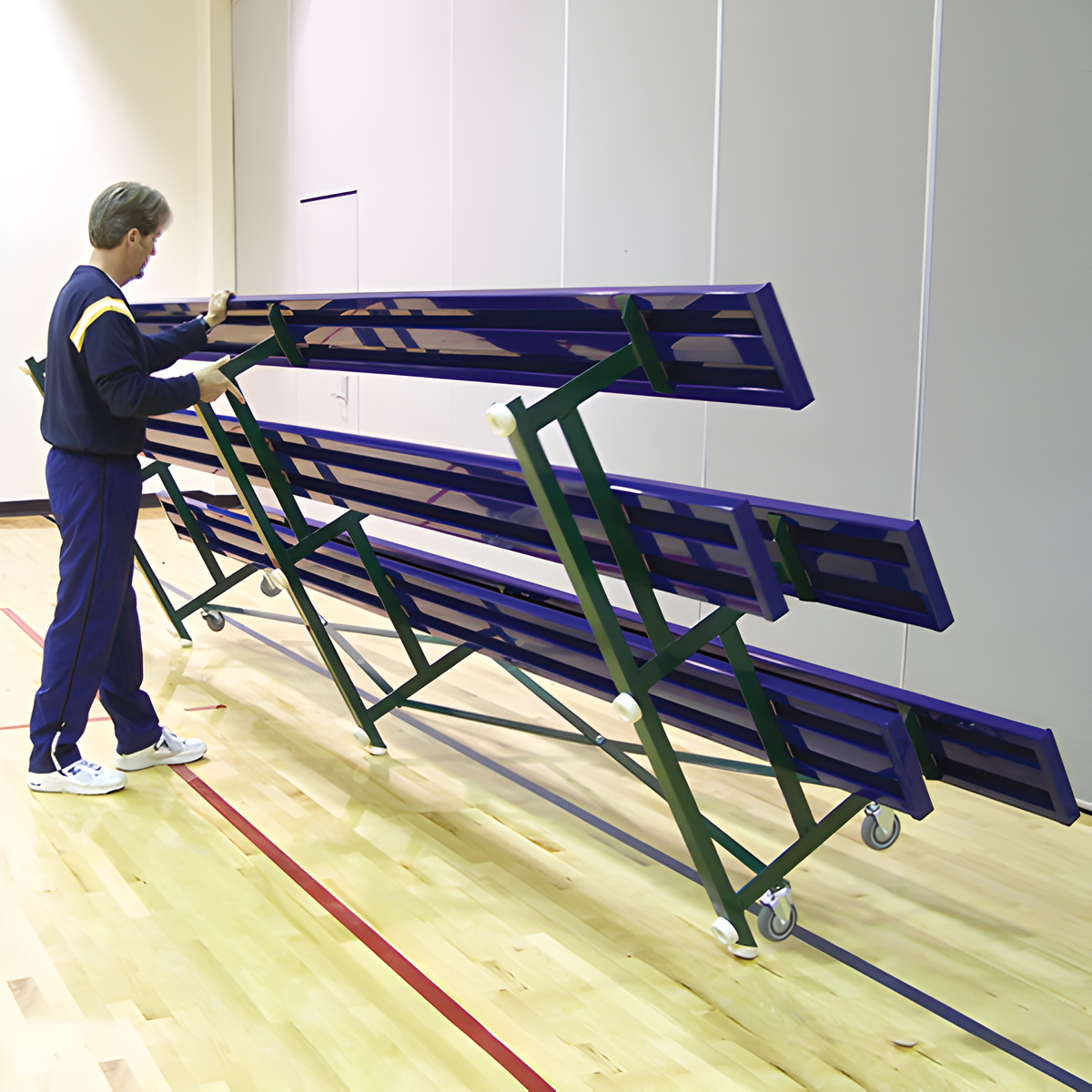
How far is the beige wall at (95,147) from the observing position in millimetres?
8211

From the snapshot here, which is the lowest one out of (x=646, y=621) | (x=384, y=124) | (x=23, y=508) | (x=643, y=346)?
(x=23, y=508)

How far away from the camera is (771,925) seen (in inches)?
92.7

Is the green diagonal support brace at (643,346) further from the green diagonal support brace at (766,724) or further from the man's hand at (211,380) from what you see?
the man's hand at (211,380)

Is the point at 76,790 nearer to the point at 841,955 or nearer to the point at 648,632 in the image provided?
the point at 648,632

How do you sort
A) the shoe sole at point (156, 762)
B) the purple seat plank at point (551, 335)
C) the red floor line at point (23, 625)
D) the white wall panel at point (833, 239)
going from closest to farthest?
the purple seat plank at point (551, 335), the shoe sole at point (156, 762), the white wall panel at point (833, 239), the red floor line at point (23, 625)

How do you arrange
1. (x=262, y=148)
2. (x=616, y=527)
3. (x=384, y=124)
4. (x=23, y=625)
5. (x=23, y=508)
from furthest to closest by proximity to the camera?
(x=262, y=148) → (x=23, y=508) → (x=384, y=124) → (x=23, y=625) → (x=616, y=527)

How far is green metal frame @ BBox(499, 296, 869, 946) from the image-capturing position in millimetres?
2031

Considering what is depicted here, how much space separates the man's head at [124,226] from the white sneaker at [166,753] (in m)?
1.29

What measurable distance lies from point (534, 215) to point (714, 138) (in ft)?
4.15

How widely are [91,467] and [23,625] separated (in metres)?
2.35

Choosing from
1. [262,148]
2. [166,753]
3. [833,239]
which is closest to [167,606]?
[166,753]

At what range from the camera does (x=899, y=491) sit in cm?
372

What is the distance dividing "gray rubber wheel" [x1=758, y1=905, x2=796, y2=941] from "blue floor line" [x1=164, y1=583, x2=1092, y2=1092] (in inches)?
4.5

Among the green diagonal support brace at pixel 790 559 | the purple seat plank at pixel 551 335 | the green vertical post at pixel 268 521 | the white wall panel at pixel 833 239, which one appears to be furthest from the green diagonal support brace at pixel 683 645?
the white wall panel at pixel 833 239
